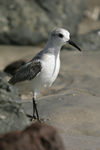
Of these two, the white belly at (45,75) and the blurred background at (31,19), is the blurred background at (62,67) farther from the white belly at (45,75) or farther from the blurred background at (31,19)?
the white belly at (45,75)

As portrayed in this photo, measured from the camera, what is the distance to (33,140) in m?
2.42

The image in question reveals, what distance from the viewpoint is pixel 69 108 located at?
494cm

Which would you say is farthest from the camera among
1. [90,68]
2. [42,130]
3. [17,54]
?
[17,54]

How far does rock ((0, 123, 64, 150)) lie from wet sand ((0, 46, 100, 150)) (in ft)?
3.31

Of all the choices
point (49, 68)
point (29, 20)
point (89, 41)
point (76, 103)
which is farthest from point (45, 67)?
point (29, 20)

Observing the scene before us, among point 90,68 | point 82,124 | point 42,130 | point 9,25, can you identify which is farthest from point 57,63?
point 9,25

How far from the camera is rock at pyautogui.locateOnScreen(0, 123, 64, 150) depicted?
7.74 ft

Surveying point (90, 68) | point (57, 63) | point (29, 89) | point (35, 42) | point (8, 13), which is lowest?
point (29, 89)

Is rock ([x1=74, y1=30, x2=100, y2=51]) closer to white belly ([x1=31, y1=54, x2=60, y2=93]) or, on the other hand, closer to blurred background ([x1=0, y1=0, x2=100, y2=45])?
blurred background ([x1=0, y1=0, x2=100, y2=45])

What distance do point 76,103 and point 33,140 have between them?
9.36 ft

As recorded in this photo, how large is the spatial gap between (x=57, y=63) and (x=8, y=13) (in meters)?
6.65

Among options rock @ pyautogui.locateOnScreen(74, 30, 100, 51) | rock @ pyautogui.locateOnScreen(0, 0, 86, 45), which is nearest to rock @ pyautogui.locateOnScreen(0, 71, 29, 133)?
rock @ pyautogui.locateOnScreen(74, 30, 100, 51)

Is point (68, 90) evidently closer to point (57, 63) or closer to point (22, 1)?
point (57, 63)

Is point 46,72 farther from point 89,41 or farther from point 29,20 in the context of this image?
point 29,20
